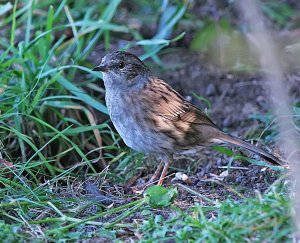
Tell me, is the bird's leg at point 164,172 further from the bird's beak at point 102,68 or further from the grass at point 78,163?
the bird's beak at point 102,68

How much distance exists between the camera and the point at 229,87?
6.97 m

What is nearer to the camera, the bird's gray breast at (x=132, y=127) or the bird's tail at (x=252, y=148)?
the bird's tail at (x=252, y=148)

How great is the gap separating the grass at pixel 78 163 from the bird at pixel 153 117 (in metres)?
0.37

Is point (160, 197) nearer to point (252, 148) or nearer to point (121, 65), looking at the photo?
point (252, 148)

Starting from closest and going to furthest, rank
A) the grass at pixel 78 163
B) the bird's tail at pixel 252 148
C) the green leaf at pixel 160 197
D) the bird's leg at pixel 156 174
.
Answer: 1. the grass at pixel 78 163
2. the green leaf at pixel 160 197
3. the bird's tail at pixel 252 148
4. the bird's leg at pixel 156 174

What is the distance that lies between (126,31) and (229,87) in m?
Result: 1.36

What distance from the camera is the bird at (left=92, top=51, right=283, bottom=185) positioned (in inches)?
207

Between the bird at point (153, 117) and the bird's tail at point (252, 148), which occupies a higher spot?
the bird at point (153, 117)

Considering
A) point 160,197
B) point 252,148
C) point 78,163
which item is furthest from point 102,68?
point 160,197

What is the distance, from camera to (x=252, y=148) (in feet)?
16.9

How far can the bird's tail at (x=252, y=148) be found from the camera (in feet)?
16.4

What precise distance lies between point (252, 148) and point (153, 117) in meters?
0.83

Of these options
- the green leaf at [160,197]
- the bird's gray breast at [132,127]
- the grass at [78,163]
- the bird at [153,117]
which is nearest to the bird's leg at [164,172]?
the bird at [153,117]

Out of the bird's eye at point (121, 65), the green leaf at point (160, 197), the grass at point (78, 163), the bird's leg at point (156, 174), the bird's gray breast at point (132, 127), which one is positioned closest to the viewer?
the grass at point (78, 163)
